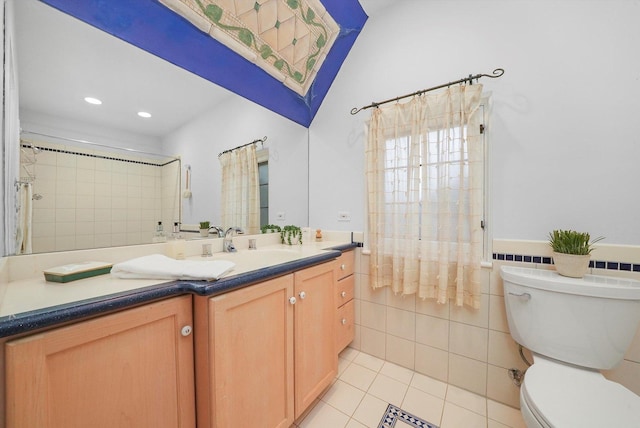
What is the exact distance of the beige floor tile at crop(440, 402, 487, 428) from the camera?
1255mm

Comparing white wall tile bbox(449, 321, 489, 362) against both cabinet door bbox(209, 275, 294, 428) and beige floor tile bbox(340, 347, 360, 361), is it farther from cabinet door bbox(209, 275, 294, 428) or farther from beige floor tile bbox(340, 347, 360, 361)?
cabinet door bbox(209, 275, 294, 428)

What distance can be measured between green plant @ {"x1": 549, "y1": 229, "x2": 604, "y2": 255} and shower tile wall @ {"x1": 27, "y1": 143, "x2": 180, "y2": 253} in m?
2.08

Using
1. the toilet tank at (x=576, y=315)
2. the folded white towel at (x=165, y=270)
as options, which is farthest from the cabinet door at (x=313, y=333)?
the toilet tank at (x=576, y=315)

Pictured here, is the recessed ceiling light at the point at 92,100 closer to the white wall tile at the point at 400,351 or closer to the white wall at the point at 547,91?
the white wall at the point at 547,91

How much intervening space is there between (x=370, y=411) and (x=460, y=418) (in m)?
0.50

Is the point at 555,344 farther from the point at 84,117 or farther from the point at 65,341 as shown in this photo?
the point at 84,117

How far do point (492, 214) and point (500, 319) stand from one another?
63 centimetres

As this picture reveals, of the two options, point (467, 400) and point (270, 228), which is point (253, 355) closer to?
point (270, 228)

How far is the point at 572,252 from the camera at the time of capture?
3.72ft

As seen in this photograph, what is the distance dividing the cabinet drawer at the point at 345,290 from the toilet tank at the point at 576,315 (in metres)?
1.00

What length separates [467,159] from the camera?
140 centimetres

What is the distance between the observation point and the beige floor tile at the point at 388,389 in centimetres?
143

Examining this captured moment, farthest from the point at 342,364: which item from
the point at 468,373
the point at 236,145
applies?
the point at 236,145

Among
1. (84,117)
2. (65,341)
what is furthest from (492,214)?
(84,117)
